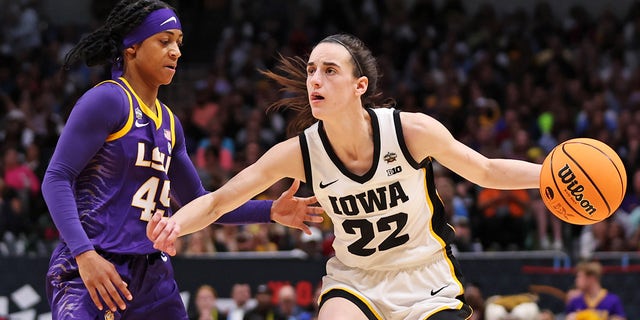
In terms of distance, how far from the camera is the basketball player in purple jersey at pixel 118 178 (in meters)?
4.64

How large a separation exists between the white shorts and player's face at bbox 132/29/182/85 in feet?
4.43

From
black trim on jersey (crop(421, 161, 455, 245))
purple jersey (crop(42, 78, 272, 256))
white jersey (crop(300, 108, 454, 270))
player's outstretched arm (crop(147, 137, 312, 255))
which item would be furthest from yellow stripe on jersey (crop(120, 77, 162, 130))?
black trim on jersey (crop(421, 161, 455, 245))

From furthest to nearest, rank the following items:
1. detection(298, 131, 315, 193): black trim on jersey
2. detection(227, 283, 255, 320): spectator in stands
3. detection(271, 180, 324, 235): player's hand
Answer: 1. detection(227, 283, 255, 320): spectator in stands
2. detection(271, 180, 324, 235): player's hand
3. detection(298, 131, 315, 193): black trim on jersey

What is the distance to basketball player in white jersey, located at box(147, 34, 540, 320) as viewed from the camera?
4.86m

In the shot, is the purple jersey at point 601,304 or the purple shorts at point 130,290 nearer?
the purple shorts at point 130,290

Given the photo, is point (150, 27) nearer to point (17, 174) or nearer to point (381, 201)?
point (381, 201)

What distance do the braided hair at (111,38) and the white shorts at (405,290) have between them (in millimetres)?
1620

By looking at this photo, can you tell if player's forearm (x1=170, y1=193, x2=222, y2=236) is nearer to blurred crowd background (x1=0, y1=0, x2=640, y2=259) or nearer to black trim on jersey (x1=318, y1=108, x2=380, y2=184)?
black trim on jersey (x1=318, y1=108, x2=380, y2=184)

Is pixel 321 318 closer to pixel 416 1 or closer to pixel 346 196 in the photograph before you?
pixel 346 196

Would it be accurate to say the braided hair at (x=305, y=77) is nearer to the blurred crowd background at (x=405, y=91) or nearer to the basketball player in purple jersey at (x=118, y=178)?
the basketball player in purple jersey at (x=118, y=178)

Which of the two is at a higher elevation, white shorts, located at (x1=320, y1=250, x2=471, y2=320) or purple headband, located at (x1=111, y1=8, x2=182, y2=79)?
purple headband, located at (x1=111, y1=8, x2=182, y2=79)

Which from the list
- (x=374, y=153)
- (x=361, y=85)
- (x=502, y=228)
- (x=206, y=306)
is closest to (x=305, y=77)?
(x=361, y=85)

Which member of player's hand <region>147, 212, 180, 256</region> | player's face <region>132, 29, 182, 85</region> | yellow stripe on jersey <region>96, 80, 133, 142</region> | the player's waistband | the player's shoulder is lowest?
the player's waistband

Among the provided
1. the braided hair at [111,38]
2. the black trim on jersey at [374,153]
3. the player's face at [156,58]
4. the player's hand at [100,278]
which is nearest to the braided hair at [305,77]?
Answer: the black trim on jersey at [374,153]
